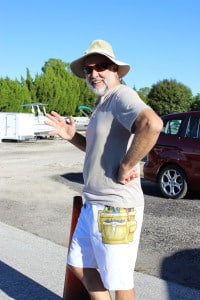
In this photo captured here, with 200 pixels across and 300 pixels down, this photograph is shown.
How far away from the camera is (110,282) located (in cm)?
268

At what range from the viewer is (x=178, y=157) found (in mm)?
8469

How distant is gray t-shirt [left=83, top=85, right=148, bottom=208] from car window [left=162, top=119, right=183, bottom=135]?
606cm

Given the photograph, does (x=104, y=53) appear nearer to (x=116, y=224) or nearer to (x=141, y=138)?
(x=141, y=138)

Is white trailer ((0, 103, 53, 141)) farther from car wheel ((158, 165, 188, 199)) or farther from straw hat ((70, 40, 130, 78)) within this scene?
straw hat ((70, 40, 130, 78))

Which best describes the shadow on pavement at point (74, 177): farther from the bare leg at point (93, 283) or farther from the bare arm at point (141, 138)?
the bare arm at point (141, 138)

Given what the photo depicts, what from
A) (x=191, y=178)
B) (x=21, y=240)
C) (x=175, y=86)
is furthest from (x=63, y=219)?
(x=175, y=86)

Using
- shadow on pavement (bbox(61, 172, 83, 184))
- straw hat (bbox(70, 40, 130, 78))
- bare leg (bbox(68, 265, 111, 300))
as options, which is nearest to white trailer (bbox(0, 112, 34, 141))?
shadow on pavement (bbox(61, 172, 83, 184))

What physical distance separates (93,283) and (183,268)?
6.56 feet

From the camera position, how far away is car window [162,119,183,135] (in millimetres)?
8633

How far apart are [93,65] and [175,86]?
→ 3220 inches

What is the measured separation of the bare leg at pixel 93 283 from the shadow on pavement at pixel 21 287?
1.02 m

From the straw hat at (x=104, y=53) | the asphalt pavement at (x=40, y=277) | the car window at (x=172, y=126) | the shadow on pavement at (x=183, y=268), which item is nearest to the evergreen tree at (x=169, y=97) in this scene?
the car window at (x=172, y=126)

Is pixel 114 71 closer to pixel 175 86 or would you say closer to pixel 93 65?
pixel 93 65

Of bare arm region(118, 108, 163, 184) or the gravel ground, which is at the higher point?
bare arm region(118, 108, 163, 184)
